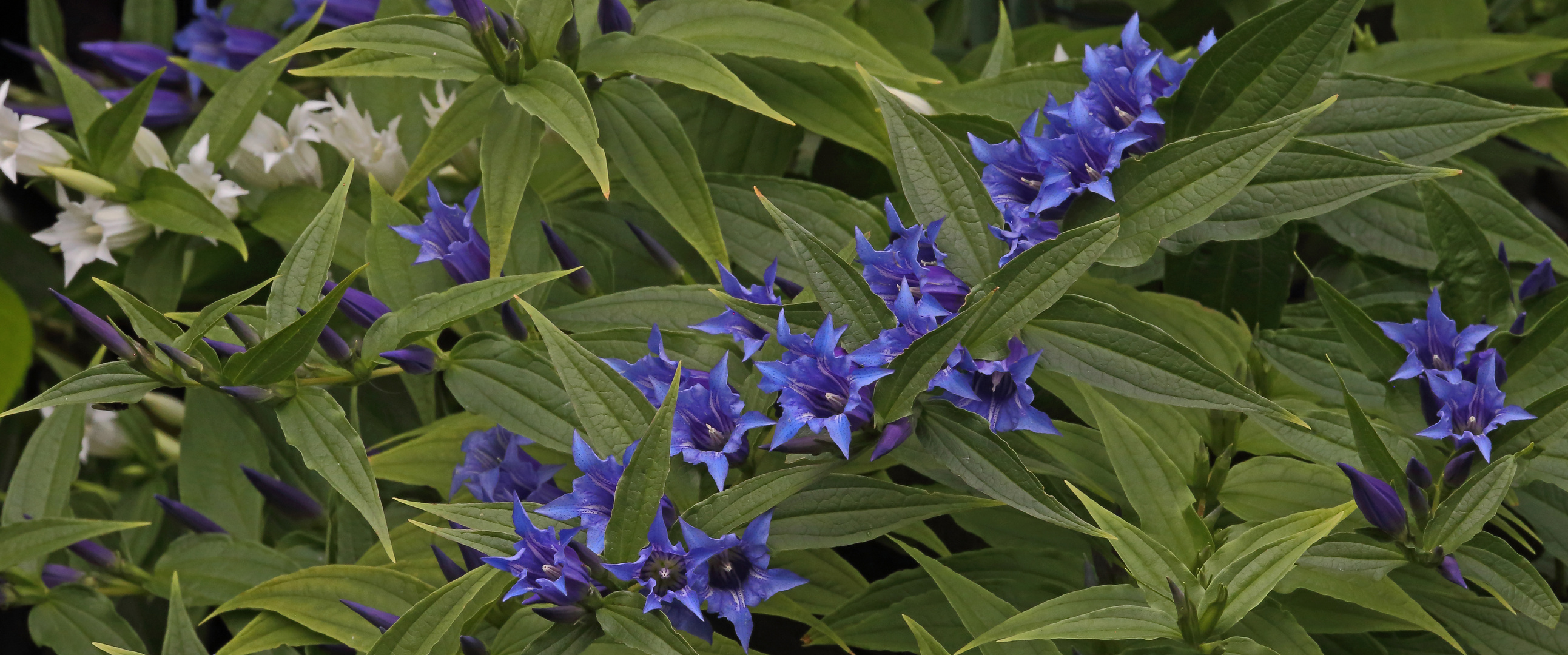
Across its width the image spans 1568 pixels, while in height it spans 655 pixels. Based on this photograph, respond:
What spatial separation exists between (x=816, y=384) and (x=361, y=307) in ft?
1.17

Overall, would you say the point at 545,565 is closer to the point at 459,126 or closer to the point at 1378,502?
the point at 459,126

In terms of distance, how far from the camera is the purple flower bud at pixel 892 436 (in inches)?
23.3

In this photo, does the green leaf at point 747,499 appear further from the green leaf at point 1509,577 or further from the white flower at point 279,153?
the white flower at point 279,153

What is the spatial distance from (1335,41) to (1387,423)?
0.25m

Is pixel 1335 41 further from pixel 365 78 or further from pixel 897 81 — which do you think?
pixel 365 78

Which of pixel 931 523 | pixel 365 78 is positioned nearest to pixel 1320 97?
pixel 931 523

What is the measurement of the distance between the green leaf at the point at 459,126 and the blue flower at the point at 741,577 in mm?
361

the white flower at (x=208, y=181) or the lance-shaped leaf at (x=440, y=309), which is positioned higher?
the lance-shaped leaf at (x=440, y=309)

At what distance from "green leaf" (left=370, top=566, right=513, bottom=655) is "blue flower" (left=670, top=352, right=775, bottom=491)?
0.13 metres

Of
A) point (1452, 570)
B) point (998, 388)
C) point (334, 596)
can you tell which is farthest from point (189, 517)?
point (1452, 570)

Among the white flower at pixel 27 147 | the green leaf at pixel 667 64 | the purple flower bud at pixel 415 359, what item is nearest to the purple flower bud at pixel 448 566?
the purple flower bud at pixel 415 359

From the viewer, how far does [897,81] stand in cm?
92

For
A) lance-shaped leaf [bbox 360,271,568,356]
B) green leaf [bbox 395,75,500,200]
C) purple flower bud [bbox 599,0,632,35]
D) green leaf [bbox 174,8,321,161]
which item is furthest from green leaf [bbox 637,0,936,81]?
green leaf [bbox 174,8,321,161]

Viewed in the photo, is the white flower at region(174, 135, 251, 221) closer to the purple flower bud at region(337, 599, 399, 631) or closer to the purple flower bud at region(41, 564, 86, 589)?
the purple flower bud at region(41, 564, 86, 589)
